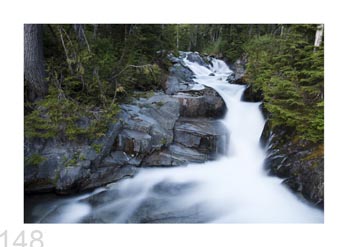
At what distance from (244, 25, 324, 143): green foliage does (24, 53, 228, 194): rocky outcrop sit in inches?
28.0

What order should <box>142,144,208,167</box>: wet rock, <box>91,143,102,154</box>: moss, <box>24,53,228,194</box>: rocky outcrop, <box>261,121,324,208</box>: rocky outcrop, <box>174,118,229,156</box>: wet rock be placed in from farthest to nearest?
1. <box>174,118,229,156</box>: wet rock
2. <box>142,144,208,167</box>: wet rock
3. <box>91,143,102,154</box>: moss
4. <box>24,53,228,194</box>: rocky outcrop
5. <box>261,121,324,208</box>: rocky outcrop

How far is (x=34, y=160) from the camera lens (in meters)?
2.32

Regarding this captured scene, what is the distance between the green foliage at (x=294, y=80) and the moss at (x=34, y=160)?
7.88 feet

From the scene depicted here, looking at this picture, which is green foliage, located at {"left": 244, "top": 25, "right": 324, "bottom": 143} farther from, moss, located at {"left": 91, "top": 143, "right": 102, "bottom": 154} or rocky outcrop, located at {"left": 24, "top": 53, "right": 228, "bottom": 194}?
moss, located at {"left": 91, "top": 143, "right": 102, "bottom": 154}

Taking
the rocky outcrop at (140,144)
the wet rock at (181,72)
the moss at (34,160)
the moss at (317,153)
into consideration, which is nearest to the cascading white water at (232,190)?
the rocky outcrop at (140,144)

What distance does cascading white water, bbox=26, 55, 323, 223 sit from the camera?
7.55 ft

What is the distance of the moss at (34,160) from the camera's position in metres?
2.28

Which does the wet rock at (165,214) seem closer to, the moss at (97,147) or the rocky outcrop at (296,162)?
the moss at (97,147)

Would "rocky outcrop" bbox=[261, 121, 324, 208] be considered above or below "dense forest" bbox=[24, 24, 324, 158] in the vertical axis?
below

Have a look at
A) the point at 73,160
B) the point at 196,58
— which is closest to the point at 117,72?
the point at 73,160

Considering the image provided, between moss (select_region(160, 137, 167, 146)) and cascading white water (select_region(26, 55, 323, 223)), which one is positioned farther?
moss (select_region(160, 137, 167, 146))

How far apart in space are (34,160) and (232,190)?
195 cm

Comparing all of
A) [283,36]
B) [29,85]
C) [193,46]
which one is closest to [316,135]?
[283,36]

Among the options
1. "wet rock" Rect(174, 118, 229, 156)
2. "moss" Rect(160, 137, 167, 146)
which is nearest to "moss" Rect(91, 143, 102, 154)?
"moss" Rect(160, 137, 167, 146)
